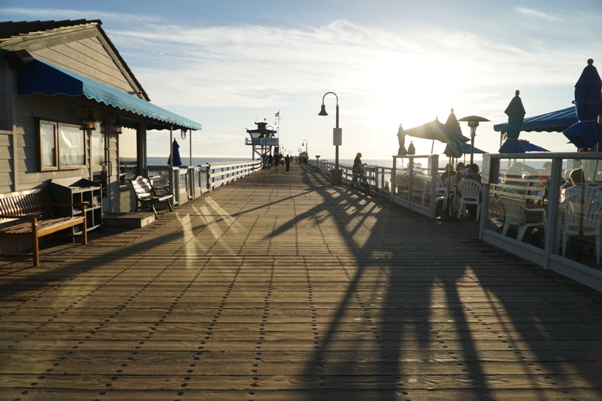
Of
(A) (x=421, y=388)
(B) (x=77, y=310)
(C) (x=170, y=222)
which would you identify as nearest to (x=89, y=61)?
(C) (x=170, y=222)

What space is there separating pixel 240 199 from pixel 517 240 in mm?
9724

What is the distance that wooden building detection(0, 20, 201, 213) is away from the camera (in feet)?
22.0

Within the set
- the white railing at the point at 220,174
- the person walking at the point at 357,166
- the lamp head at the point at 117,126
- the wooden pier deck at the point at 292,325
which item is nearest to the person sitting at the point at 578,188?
the wooden pier deck at the point at 292,325

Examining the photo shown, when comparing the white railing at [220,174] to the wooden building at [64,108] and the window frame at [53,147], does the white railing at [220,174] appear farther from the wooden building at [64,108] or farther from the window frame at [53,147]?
the window frame at [53,147]

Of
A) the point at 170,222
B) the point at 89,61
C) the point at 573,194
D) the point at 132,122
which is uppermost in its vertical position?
the point at 89,61

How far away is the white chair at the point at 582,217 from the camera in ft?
16.5

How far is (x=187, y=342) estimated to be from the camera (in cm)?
354

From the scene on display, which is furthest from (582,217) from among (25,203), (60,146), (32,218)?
(60,146)

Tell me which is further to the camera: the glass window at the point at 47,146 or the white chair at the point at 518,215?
the glass window at the point at 47,146

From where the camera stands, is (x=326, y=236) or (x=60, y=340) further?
(x=326, y=236)

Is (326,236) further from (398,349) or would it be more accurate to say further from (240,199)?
(240,199)

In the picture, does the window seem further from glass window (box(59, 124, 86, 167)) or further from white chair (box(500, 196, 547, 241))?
white chair (box(500, 196, 547, 241))

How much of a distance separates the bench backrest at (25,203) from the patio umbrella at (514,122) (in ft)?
28.3

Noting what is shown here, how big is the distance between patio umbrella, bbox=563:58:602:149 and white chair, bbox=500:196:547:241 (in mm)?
2349
